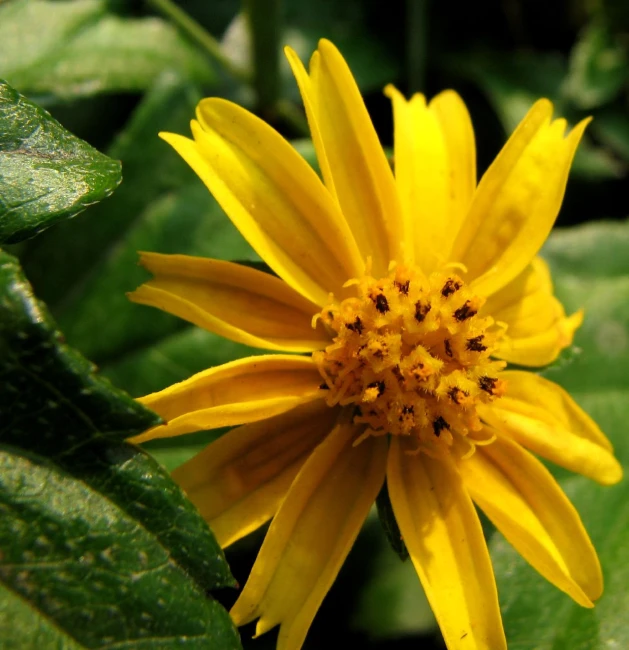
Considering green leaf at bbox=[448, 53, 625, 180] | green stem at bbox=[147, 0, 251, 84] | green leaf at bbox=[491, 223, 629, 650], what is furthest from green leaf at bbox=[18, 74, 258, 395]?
green leaf at bbox=[448, 53, 625, 180]

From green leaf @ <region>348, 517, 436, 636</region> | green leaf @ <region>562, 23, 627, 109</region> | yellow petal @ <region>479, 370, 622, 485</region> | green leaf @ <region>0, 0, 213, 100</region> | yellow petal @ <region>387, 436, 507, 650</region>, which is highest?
green leaf @ <region>0, 0, 213, 100</region>

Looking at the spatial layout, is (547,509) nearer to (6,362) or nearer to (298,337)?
(298,337)

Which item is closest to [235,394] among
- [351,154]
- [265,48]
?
[351,154]

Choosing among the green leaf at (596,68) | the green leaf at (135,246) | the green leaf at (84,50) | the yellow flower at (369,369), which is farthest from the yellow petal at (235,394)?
the green leaf at (596,68)

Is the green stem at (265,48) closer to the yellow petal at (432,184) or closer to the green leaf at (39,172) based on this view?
the yellow petal at (432,184)

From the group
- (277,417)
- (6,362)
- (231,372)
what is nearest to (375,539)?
(277,417)

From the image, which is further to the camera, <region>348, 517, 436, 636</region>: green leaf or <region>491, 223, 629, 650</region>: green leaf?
<region>348, 517, 436, 636</region>: green leaf

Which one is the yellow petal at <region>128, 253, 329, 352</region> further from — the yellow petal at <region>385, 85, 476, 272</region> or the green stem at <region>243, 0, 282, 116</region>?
the green stem at <region>243, 0, 282, 116</region>
